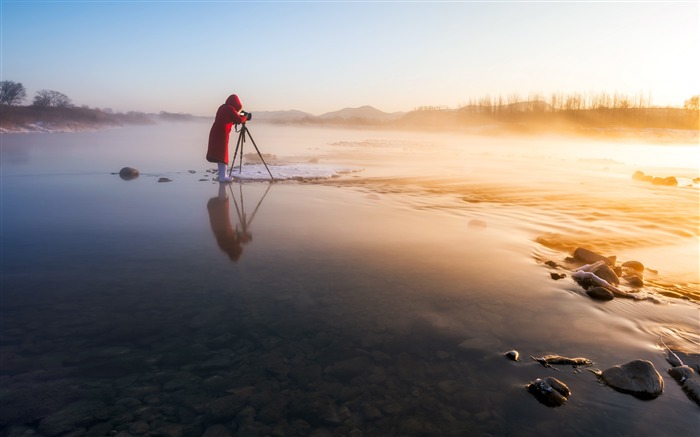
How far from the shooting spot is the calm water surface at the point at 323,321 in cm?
324

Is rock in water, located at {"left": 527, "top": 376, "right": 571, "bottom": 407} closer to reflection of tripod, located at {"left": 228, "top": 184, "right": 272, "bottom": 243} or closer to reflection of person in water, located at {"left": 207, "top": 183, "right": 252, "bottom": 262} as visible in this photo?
reflection of person in water, located at {"left": 207, "top": 183, "right": 252, "bottom": 262}

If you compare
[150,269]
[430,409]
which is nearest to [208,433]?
[430,409]

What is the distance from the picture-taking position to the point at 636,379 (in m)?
3.65

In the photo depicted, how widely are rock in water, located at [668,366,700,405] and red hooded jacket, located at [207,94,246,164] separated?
13.2m

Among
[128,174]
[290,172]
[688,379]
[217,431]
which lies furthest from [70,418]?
[290,172]

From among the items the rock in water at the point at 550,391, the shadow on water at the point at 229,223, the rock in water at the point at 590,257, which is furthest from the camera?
the shadow on water at the point at 229,223

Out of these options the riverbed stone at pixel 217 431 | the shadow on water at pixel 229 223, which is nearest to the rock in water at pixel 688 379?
the riverbed stone at pixel 217 431

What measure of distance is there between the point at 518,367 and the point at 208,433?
280 cm

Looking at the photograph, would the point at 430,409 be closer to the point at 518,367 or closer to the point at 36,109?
the point at 518,367

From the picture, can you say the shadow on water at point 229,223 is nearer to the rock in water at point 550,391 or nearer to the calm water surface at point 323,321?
the calm water surface at point 323,321

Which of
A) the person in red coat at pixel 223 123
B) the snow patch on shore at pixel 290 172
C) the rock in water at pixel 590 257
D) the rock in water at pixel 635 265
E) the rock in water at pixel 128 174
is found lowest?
the rock in water at pixel 635 265

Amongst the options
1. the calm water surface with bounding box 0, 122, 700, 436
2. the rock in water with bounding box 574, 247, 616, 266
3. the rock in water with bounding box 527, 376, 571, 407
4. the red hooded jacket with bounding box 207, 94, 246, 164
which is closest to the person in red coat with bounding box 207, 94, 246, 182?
the red hooded jacket with bounding box 207, 94, 246, 164

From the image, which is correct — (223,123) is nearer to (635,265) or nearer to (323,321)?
(323,321)

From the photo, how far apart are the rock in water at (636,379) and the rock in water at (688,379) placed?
18 centimetres
